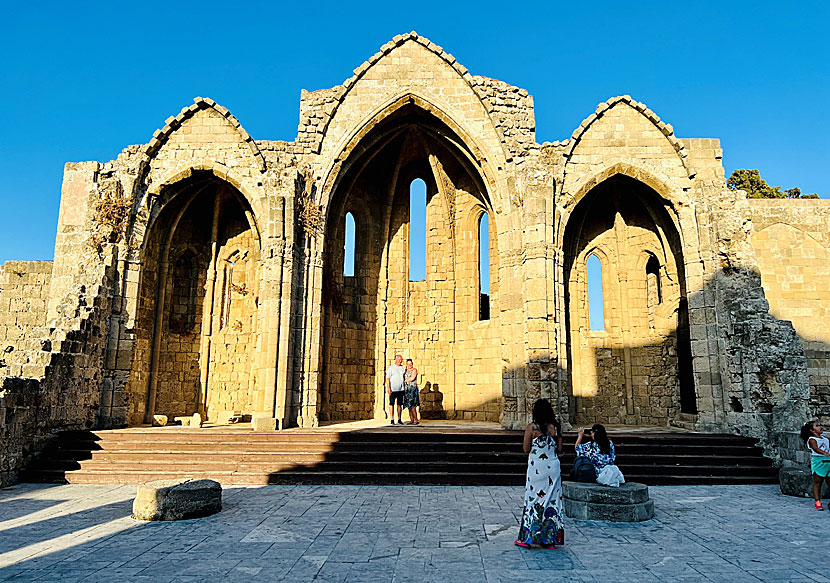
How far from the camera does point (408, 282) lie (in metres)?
16.9

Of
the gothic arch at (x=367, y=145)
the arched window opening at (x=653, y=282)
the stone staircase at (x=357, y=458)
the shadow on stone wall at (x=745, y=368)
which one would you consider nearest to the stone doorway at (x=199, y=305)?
the gothic arch at (x=367, y=145)

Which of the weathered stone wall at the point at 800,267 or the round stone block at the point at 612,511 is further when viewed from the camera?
the weathered stone wall at the point at 800,267

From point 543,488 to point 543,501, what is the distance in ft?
0.41

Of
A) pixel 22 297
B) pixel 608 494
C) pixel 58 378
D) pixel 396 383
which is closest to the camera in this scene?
pixel 608 494

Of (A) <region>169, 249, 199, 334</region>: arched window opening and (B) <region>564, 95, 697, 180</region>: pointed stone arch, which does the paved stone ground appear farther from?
(B) <region>564, 95, 697, 180</region>: pointed stone arch

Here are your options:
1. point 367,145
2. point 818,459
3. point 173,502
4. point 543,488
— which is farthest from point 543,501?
point 367,145

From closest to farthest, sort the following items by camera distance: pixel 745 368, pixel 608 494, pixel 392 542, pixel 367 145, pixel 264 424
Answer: pixel 392 542, pixel 608 494, pixel 745 368, pixel 264 424, pixel 367 145

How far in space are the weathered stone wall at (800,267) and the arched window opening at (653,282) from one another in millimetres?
2624

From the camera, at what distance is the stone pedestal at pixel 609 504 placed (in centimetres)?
641

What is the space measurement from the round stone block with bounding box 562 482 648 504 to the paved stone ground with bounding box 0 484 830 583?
30cm

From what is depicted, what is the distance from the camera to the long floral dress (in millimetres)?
5293

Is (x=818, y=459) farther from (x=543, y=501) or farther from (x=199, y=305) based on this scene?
(x=199, y=305)

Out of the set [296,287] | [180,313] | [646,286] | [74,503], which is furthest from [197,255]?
[646,286]

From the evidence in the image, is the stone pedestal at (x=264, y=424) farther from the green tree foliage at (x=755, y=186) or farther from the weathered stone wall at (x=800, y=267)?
the green tree foliage at (x=755, y=186)
